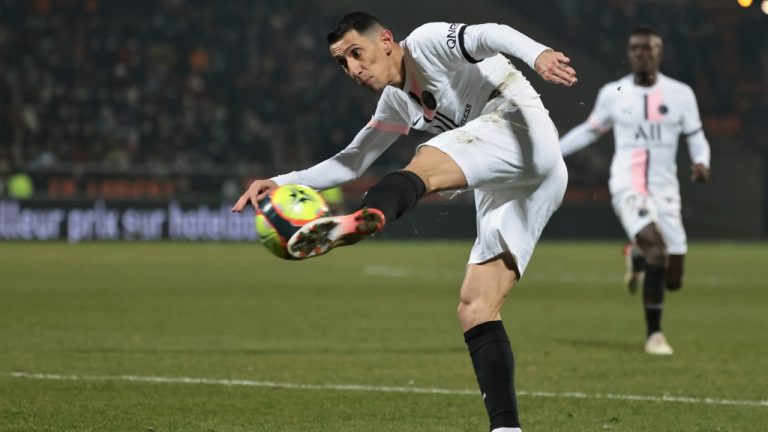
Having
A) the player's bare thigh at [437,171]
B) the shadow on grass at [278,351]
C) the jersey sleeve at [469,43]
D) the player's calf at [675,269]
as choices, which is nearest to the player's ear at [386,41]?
the jersey sleeve at [469,43]

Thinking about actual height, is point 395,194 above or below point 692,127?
above

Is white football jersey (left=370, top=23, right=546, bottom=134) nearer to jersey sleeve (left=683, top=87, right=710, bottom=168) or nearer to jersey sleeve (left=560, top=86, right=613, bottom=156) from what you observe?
jersey sleeve (left=560, top=86, right=613, bottom=156)

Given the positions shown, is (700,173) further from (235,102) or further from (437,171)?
(235,102)

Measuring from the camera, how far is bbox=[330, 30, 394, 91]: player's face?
559 centimetres

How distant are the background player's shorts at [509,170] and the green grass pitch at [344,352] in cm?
123

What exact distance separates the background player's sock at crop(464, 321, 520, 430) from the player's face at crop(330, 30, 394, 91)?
1.14 m

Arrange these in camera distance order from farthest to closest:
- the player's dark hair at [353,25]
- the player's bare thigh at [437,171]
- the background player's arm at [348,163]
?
the background player's arm at [348,163]
the player's dark hair at [353,25]
the player's bare thigh at [437,171]

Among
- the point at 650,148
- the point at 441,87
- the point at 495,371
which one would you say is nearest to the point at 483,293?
the point at 495,371

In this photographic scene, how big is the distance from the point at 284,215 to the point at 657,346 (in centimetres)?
634

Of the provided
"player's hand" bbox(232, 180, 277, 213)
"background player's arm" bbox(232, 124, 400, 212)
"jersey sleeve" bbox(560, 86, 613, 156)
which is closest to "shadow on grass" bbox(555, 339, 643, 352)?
"jersey sleeve" bbox(560, 86, 613, 156)

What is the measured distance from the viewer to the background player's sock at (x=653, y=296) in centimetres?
1066

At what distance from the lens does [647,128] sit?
11.5 m

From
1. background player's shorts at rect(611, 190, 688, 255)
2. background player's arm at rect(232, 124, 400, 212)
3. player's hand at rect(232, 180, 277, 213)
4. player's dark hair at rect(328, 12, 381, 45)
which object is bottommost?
background player's shorts at rect(611, 190, 688, 255)

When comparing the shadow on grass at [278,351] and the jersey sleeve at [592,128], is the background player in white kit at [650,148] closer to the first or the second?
the jersey sleeve at [592,128]
